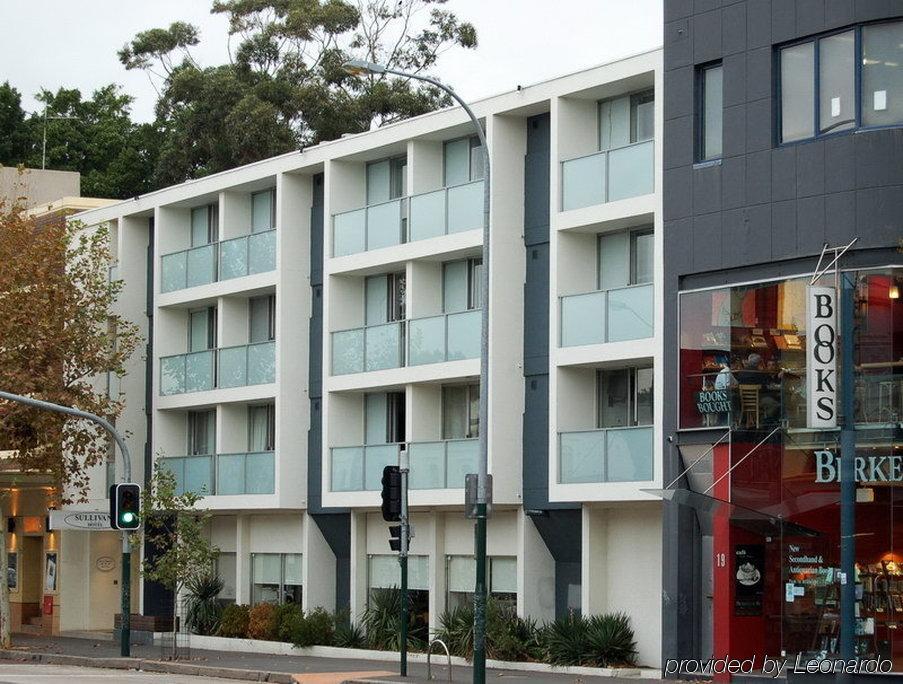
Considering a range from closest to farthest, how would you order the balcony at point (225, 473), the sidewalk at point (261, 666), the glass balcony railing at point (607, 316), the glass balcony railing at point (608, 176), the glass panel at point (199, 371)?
the sidewalk at point (261, 666) → the glass balcony railing at point (607, 316) → the glass balcony railing at point (608, 176) → the balcony at point (225, 473) → the glass panel at point (199, 371)

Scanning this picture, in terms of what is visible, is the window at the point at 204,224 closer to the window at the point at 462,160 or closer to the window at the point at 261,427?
the window at the point at 261,427

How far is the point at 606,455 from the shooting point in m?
33.6

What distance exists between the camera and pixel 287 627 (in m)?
40.4

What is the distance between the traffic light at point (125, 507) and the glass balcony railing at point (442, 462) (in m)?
5.89

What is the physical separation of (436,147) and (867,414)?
15.2 meters

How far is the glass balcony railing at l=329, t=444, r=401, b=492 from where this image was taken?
39.6 m

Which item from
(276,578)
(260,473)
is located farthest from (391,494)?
(276,578)

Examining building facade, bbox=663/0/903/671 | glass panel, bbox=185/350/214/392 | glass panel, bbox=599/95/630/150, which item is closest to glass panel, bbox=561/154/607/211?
glass panel, bbox=599/95/630/150

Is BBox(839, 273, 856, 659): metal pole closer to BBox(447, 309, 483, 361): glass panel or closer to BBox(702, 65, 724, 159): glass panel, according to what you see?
BBox(702, 65, 724, 159): glass panel

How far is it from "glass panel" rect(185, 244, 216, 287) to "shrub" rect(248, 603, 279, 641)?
8.78 m

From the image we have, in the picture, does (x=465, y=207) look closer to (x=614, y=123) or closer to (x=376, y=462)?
(x=614, y=123)

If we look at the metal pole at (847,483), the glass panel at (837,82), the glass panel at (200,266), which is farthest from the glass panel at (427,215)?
the metal pole at (847,483)

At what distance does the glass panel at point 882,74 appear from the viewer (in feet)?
90.7

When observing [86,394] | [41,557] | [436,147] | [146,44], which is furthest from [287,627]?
[146,44]
